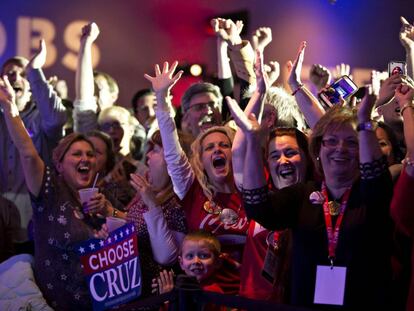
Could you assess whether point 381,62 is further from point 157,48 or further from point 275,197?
point 275,197

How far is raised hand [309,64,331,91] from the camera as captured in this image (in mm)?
5109

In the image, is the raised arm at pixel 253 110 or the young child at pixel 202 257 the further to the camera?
the young child at pixel 202 257

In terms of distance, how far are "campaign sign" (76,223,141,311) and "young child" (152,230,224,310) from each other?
12.9 inches

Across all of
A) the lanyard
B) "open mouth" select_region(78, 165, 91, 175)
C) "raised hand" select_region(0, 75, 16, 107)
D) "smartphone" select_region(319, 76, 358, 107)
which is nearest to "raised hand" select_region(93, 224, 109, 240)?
"open mouth" select_region(78, 165, 91, 175)

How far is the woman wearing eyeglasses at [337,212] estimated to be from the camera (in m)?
2.98

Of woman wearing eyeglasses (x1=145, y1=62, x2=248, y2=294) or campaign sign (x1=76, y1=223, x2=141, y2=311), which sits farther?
campaign sign (x1=76, y1=223, x2=141, y2=311)

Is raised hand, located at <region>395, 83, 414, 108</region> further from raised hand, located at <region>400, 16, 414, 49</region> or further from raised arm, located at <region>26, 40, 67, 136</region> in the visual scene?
raised arm, located at <region>26, 40, 67, 136</region>

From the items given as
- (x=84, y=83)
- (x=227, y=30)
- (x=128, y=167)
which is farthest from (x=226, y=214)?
(x=84, y=83)

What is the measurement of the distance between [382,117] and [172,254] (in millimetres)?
1367

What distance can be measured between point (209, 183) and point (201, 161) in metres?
0.12

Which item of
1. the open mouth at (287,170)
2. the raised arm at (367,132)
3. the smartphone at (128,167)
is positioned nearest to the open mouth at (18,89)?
the smartphone at (128,167)

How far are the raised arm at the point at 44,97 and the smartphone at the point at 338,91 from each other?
180 cm

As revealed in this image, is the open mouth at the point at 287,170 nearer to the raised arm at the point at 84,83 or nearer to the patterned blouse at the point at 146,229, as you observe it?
the patterned blouse at the point at 146,229

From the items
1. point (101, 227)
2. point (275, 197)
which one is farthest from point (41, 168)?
point (275, 197)
